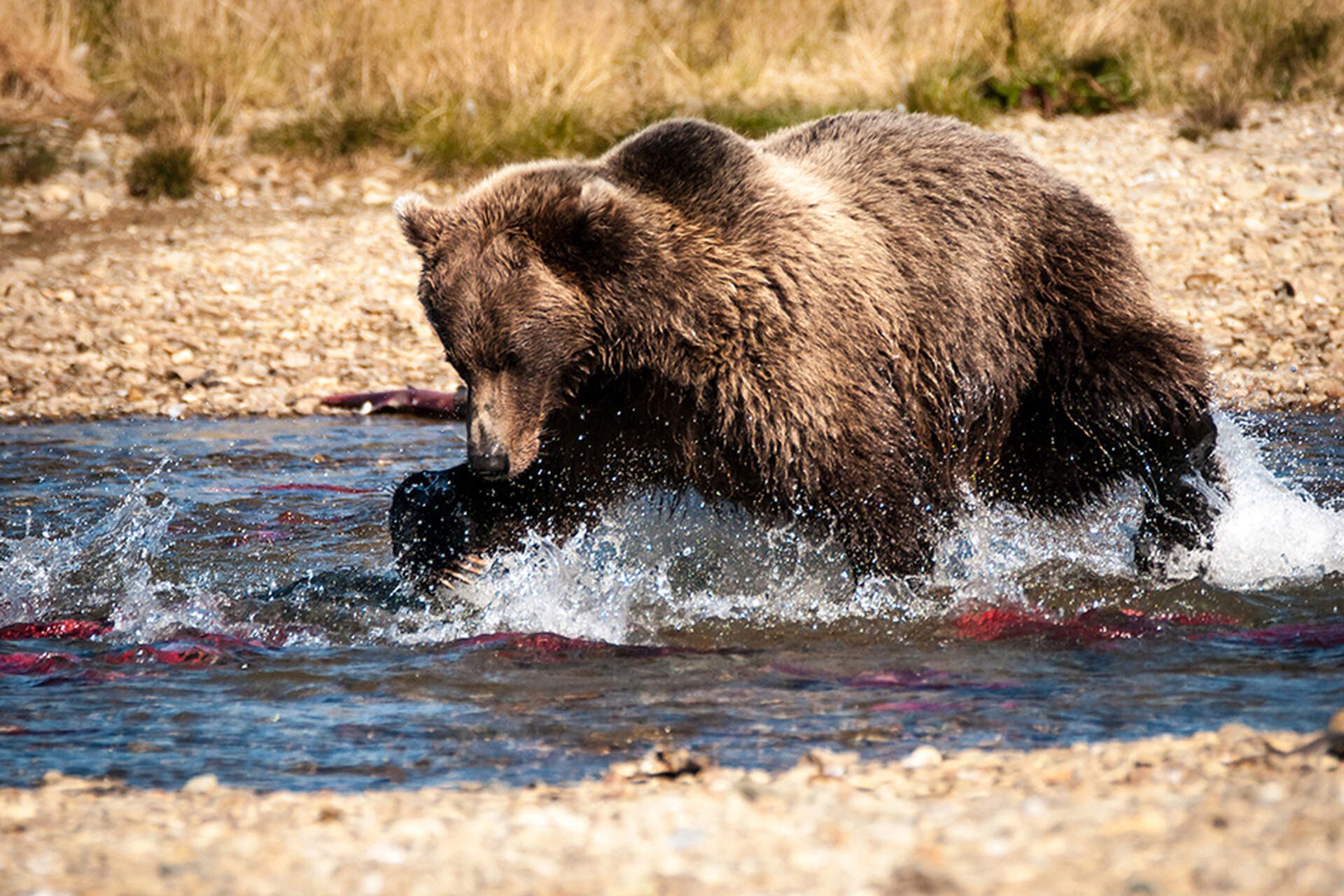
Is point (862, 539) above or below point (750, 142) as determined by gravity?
below

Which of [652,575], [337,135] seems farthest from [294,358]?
[652,575]

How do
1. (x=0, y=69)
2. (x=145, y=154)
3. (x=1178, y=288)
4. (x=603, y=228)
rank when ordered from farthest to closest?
(x=0, y=69) → (x=145, y=154) → (x=1178, y=288) → (x=603, y=228)

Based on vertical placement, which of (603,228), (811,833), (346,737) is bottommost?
(346,737)

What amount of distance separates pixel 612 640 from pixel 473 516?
2.05 ft

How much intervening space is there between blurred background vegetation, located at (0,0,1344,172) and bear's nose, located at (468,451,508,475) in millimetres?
7483

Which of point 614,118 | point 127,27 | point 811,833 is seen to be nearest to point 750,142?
point 811,833

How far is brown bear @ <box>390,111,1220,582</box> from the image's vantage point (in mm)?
4156

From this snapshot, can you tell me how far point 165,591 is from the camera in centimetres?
486

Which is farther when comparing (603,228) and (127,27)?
(127,27)

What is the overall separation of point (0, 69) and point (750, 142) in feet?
33.2

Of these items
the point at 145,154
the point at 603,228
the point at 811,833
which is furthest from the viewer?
the point at 145,154

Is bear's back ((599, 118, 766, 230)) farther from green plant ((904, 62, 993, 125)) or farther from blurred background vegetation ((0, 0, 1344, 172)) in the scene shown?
green plant ((904, 62, 993, 125))

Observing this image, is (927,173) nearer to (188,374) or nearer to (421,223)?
(421,223)

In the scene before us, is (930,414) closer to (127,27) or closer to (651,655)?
(651,655)
